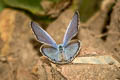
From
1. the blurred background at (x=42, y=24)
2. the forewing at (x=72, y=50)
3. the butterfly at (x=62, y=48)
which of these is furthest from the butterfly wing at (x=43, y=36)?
the blurred background at (x=42, y=24)

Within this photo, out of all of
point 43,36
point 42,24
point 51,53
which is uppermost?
point 42,24

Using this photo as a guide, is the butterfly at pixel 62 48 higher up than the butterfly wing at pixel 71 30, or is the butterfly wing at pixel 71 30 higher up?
the butterfly wing at pixel 71 30

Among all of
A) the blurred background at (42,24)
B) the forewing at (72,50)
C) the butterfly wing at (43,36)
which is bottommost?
the forewing at (72,50)

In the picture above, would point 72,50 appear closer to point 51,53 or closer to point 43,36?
point 51,53

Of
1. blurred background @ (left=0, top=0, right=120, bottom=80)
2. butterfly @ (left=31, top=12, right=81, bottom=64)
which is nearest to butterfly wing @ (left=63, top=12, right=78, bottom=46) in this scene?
butterfly @ (left=31, top=12, right=81, bottom=64)

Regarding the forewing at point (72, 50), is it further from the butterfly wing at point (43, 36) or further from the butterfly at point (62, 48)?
the butterfly wing at point (43, 36)

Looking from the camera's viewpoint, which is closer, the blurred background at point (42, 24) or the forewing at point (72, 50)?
the forewing at point (72, 50)

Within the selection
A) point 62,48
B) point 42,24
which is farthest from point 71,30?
point 42,24
